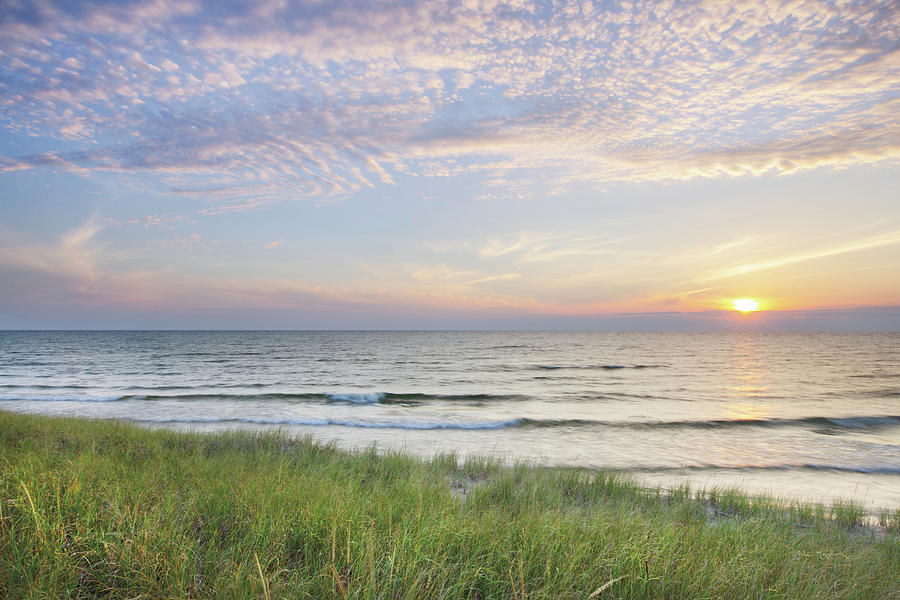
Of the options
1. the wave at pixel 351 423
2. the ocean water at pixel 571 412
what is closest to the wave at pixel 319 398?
the ocean water at pixel 571 412

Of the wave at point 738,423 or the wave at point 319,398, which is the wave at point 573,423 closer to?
the wave at point 738,423

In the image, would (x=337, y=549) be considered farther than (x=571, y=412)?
No

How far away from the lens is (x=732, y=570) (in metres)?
3.80

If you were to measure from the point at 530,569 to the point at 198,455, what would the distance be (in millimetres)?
6684

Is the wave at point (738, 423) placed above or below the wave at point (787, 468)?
below

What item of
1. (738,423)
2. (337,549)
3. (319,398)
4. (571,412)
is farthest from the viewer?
(319,398)

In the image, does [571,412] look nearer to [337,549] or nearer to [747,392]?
[747,392]

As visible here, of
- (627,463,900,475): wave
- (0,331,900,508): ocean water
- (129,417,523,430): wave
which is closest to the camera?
(627,463,900,475): wave

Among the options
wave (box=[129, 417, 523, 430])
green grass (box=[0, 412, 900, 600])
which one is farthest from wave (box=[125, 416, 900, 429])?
green grass (box=[0, 412, 900, 600])

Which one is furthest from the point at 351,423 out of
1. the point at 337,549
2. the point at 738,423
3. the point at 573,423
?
the point at 738,423

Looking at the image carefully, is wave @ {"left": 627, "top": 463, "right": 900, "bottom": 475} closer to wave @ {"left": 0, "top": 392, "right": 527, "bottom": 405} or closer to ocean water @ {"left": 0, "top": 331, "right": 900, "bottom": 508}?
ocean water @ {"left": 0, "top": 331, "right": 900, "bottom": 508}

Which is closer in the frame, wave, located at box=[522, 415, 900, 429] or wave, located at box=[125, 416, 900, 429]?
wave, located at box=[125, 416, 900, 429]

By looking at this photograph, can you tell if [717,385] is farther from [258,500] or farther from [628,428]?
[258,500]

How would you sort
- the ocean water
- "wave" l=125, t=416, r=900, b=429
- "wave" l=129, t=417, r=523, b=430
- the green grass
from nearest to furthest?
the green grass → the ocean water → "wave" l=129, t=417, r=523, b=430 → "wave" l=125, t=416, r=900, b=429
